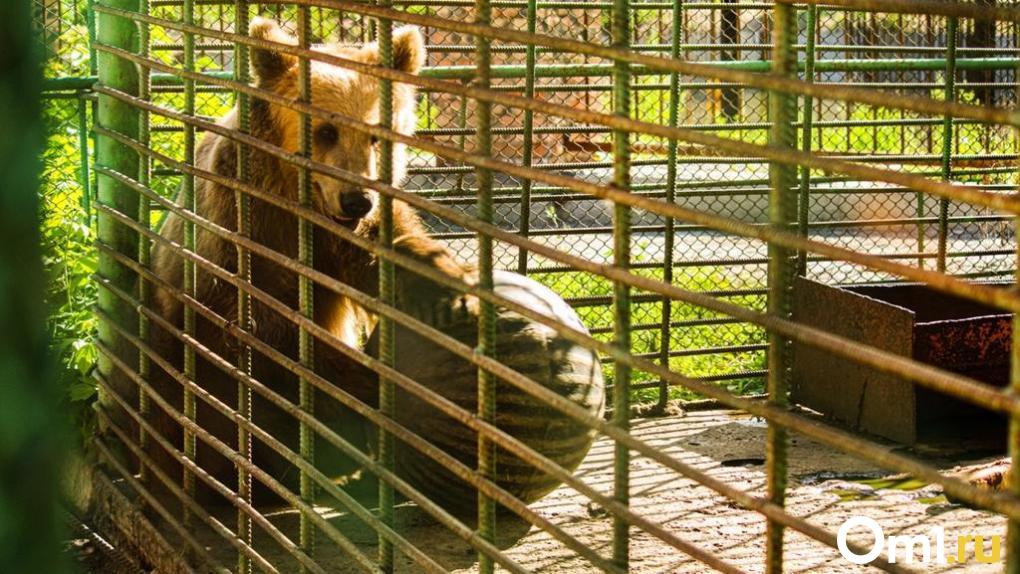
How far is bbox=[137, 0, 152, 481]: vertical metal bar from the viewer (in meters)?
4.42

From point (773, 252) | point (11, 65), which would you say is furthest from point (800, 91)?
point (11, 65)

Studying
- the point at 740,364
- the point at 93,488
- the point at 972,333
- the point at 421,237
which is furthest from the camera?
the point at 740,364

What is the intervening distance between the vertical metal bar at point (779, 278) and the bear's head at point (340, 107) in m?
2.55

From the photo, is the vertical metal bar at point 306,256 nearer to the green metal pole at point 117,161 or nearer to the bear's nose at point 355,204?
the bear's nose at point 355,204

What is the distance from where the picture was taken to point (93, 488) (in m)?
5.26

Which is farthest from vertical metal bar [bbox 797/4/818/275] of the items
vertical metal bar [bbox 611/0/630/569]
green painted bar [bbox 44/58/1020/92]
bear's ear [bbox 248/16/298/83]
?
vertical metal bar [bbox 611/0/630/569]

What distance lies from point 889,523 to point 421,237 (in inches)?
76.8

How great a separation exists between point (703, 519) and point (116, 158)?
252cm

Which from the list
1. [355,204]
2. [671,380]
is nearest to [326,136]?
[355,204]

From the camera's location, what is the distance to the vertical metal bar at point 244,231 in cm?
360

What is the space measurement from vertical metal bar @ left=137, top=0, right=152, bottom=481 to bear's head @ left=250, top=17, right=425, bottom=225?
0.44 m

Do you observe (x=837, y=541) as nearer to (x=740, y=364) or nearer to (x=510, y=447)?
(x=510, y=447)

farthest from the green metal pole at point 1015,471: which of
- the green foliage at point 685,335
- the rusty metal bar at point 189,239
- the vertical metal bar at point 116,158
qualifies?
the green foliage at point 685,335

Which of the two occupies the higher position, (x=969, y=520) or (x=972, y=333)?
(x=972, y=333)
